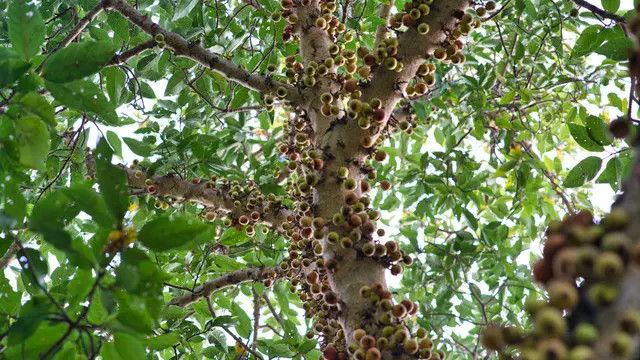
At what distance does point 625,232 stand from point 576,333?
17cm

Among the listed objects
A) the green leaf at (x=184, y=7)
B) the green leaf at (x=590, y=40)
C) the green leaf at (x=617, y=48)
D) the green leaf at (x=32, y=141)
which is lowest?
the green leaf at (x=32, y=141)

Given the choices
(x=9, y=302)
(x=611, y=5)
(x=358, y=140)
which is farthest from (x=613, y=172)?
(x=9, y=302)

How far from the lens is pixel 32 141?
1.77 metres

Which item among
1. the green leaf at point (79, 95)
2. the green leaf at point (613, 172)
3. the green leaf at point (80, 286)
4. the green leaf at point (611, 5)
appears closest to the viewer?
the green leaf at point (80, 286)

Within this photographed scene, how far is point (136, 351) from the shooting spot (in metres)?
1.61

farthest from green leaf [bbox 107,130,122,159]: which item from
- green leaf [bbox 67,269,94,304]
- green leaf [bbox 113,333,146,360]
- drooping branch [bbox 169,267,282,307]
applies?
green leaf [bbox 113,333,146,360]

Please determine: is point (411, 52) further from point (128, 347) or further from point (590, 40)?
point (128, 347)

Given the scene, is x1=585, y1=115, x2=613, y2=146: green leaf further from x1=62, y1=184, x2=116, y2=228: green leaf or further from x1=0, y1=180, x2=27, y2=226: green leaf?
x1=0, y1=180, x2=27, y2=226: green leaf

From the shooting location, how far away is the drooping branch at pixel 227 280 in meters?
3.30

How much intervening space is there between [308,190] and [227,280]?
1103 mm

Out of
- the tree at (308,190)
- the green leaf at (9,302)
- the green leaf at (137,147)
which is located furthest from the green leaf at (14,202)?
Answer: the green leaf at (137,147)

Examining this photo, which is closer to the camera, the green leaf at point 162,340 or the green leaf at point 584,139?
the green leaf at point 162,340

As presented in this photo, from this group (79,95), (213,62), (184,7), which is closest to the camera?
(79,95)

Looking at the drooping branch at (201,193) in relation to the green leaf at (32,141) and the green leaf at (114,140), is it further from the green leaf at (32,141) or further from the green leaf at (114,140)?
the green leaf at (32,141)
